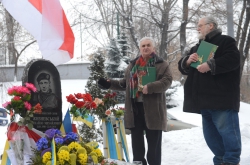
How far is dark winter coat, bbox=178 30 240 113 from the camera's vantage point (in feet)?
14.4

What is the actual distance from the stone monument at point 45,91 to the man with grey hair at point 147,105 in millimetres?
1049

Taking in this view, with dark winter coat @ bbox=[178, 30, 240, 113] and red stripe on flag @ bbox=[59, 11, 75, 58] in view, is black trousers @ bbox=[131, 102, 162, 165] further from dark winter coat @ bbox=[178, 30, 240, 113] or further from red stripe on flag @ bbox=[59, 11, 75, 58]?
red stripe on flag @ bbox=[59, 11, 75, 58]

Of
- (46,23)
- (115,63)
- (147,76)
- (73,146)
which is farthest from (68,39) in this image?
(115,63)

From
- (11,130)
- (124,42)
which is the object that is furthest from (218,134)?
(124,42)

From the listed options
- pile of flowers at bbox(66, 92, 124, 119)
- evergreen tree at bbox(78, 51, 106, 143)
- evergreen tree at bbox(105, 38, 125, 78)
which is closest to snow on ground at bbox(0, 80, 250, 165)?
evergreen tree at bbox(78, 51, 106, 143)

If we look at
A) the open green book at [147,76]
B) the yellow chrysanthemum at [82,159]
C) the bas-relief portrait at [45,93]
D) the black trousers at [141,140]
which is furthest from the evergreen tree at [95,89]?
the yellow chrysanthemum at [82,159]

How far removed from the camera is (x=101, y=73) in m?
7.72

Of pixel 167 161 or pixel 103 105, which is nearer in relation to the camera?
pixel 103 105

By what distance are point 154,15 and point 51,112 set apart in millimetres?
14051

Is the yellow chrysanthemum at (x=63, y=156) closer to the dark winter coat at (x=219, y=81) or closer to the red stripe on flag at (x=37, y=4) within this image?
the dark winter coat at (x=219, y=81)

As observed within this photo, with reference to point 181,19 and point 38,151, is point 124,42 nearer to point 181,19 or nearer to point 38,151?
point 181,19

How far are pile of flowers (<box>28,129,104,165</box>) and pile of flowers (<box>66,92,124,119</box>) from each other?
633mm

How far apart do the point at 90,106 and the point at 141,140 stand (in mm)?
851

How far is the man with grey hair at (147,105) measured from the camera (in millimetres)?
5000
